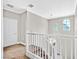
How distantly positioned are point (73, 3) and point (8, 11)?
0.83 metres

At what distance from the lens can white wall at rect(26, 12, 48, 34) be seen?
1.18 meters

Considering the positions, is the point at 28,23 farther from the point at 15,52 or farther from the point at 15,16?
the point at 15,52

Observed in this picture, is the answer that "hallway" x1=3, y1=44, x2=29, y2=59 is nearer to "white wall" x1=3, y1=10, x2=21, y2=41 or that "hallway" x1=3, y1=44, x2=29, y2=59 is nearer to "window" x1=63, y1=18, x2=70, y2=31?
"white wall" x1=3, y1=10, x2=21, y2=41

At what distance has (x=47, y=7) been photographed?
3.89ft

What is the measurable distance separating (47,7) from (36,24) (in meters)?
0.26

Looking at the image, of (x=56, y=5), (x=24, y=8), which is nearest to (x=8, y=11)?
(x=24, y=8)

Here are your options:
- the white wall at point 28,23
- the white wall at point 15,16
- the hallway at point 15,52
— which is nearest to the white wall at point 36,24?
the white wall at point 28,23

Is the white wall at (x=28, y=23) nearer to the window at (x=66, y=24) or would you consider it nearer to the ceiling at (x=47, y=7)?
the ceiling at (x=47, y=7)

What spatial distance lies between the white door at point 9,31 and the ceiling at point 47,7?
0.52 ft

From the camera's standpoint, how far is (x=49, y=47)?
1.20m

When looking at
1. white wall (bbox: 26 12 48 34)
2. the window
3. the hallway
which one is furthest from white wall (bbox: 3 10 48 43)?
the window

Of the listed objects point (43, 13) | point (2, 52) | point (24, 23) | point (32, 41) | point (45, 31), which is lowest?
point (2, 52)

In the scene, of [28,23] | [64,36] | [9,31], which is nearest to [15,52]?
[9,31]

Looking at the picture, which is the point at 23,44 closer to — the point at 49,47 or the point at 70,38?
the point at 49,47
